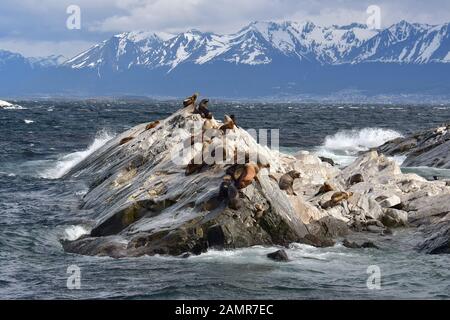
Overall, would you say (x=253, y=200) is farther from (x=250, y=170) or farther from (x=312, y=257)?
(x=312, y=257)

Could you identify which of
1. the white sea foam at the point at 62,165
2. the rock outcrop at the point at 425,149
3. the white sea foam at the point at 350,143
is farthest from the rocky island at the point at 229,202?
the white sea foam at the point at 350,143

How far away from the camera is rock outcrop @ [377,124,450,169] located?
4472 centimetres

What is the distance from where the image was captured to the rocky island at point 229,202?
20922mm

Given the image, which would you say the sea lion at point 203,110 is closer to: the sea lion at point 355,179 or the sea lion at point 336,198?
the sea lion at point 355,179

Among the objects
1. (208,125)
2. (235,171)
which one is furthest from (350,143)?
(235,171)

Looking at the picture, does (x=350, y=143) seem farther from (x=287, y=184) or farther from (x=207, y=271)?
(x=207, y=271)

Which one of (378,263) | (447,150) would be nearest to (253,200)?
(378,263)

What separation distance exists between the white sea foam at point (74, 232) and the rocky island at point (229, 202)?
0.47 m

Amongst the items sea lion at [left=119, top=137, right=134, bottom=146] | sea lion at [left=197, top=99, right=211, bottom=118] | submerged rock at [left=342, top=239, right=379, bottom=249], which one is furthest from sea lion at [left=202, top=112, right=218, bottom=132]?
submerged rock at [left=342, top=239, right=379, bottom=249]

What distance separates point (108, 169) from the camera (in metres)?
31.8

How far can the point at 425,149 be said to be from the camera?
Result: 49219 mm

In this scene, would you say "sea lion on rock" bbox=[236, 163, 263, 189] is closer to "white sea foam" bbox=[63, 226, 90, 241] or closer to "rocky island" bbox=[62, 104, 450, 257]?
"rocky island" bbox=[62, 104, 450, 257]

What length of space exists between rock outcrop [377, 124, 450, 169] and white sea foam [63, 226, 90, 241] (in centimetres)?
2638
